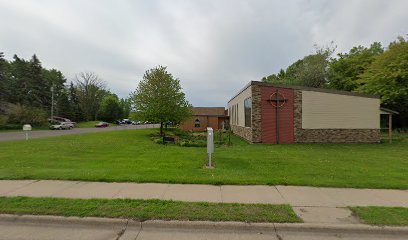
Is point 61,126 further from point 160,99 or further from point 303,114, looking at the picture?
point 303,114

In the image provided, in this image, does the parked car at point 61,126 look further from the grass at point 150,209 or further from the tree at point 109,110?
the grass at point 150,209

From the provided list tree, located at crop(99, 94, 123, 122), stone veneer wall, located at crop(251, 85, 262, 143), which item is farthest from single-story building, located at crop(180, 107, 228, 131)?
tree, located at crop(99, 94, 123, 122)

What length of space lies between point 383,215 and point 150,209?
4.47 meters

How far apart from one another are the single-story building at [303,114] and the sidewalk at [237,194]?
35.4ft

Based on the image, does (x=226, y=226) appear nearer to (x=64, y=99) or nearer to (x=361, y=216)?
(x=361, y=216)

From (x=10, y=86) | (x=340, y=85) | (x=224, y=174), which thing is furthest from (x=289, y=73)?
(x=10, y=86)

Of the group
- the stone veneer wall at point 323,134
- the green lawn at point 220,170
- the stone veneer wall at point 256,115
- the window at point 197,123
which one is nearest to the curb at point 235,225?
the green lawn at point 220,170

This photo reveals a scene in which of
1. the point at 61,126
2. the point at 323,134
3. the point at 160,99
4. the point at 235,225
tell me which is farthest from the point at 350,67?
the point at 61,126

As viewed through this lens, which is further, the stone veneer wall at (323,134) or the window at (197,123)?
the window at (197,123)

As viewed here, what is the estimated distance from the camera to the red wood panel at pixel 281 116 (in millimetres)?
16531

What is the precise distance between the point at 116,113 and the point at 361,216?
72637 mm

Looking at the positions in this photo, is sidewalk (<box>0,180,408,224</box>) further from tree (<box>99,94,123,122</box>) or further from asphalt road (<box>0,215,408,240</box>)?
tree (<box>99,94,123,122</box>)

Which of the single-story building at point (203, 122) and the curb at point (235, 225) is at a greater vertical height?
the single-story building at point (203, 122)

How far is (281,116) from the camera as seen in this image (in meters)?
16.6
